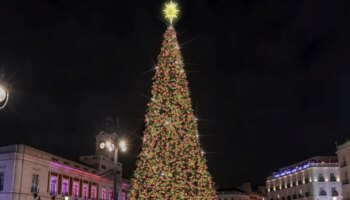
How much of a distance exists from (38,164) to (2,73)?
39586mm

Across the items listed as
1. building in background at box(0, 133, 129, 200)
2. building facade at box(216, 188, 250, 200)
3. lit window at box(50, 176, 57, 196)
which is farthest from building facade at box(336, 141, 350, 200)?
building facade at box(216, 188, 250, 200)

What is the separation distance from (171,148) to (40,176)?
93.9ft

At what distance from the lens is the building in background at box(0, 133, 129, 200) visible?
4388cm

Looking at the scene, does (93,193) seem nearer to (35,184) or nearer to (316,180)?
(35,184)

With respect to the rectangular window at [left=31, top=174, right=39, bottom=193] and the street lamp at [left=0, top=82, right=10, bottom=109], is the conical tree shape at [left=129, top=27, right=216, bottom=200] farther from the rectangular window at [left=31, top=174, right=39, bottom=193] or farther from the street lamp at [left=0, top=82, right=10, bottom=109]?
the rectangular window at [left=31, top=174, right=39, bottom=193]

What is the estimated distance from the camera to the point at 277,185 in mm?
95312

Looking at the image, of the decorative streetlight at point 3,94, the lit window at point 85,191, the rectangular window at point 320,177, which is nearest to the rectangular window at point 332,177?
the rectangular window at point 320,177

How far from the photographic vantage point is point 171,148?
24.7 meters

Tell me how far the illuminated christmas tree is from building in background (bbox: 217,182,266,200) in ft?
339

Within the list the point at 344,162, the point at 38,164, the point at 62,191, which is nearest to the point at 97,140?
the point at 62,191

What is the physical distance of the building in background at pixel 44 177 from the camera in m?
43.9

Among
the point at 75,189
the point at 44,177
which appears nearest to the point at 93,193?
the point at 75,189

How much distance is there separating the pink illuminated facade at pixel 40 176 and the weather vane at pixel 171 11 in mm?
25869

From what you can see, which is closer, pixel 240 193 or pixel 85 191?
pixel 85 191
